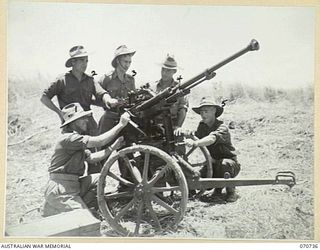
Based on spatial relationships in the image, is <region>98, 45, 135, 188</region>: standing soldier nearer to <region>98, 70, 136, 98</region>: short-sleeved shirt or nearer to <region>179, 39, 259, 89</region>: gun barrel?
<region>98, 70, 136, 98</region>: short-sleeved shirt

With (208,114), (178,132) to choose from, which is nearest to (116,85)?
(178,132)

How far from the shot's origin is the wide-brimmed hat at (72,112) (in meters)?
5.02

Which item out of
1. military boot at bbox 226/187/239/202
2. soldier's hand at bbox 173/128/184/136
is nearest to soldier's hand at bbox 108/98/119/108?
soldier's hand at bbox 173/128/184/136

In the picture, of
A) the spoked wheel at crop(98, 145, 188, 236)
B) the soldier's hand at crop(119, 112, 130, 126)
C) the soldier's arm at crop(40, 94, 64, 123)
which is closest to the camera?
the spoked wheel at crop(98, 145, 188, 236)

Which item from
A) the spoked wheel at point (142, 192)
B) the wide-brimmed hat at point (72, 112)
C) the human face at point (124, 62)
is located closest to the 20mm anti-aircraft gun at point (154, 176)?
the spoked wheel at point (142, 192)

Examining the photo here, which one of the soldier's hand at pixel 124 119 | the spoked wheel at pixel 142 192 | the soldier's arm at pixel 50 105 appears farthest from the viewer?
the soldier's arm at pixel 50 105

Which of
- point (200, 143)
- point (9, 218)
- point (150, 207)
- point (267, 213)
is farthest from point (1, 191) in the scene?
point (267, 213)

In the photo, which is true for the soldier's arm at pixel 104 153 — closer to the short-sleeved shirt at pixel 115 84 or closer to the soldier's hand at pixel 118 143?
the soldier's hand at pixel 118 143

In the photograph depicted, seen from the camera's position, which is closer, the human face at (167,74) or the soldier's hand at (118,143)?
the soldier's hand at (118,143)

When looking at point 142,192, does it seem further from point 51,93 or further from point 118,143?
point 51,93

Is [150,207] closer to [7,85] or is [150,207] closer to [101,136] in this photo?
[101,136]

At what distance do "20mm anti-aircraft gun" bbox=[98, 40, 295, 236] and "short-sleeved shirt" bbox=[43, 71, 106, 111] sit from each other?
31 centimetres

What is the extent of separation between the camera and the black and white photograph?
5.03 meters

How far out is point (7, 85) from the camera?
5.14 metres
